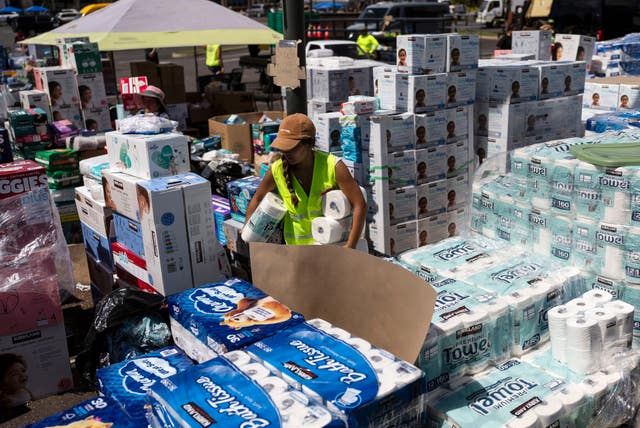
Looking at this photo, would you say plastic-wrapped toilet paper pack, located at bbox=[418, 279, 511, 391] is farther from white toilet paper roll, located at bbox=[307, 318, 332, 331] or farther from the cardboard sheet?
white toilet paper roll, located at bbox=[307, 318, 332, 331]

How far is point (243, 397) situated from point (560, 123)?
6097 mm

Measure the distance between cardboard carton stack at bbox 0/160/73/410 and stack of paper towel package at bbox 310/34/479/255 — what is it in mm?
3101

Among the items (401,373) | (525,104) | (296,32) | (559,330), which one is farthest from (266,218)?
(525,104)

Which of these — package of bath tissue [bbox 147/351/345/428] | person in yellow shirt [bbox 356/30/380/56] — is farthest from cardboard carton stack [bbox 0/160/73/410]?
person in yellow shirt [bbox 356/30/380/56]

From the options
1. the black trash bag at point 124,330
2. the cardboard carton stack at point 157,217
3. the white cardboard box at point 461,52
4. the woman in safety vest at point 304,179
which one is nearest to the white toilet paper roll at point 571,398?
the woman in safety vest at point 304,179

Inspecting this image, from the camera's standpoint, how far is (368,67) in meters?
8.77

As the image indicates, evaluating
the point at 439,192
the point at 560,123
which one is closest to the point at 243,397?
the point at 439,192

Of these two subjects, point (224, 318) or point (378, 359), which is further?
point (224, 318)

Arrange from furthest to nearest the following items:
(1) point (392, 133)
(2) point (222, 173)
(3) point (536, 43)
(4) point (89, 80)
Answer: (3) point (536, 43), (4) point (89, 80), (2) point (222, 173), (1) point (392, 133)

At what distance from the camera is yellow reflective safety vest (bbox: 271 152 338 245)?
452cm

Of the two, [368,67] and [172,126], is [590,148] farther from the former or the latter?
[368,67]

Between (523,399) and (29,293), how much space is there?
10.9 ft

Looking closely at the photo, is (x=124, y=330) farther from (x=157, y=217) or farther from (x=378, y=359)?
(x=378, y=359)

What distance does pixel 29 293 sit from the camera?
14.1ft
